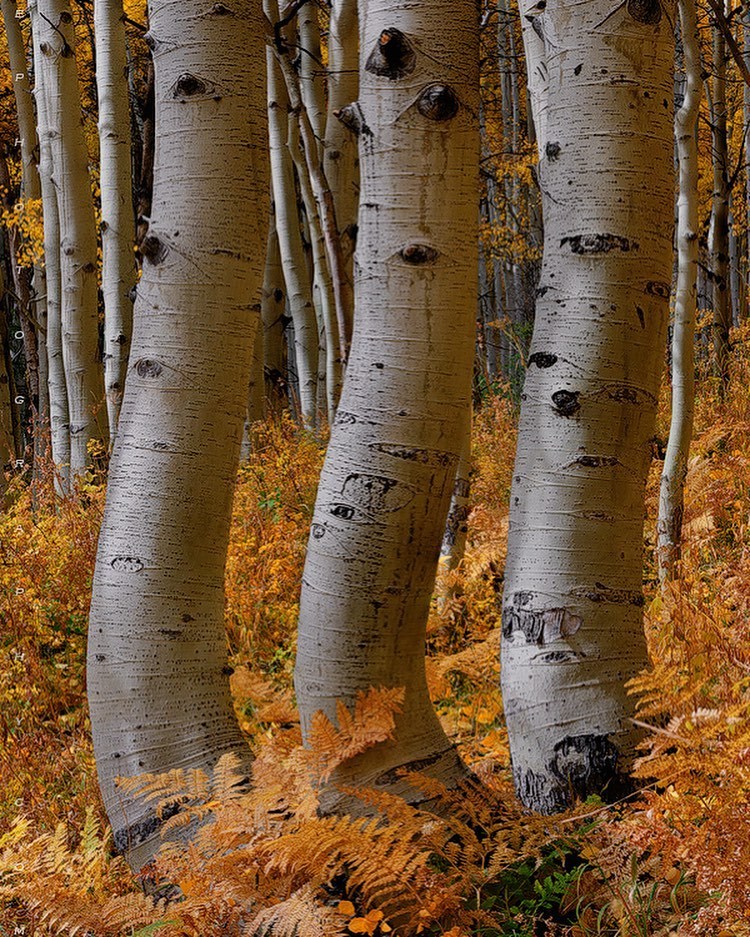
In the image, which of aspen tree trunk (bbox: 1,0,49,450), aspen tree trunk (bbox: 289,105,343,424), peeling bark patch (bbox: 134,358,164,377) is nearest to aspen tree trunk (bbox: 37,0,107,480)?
aspen tree trunk (bbox: 1,0,49,450)

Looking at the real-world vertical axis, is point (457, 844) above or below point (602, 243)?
below

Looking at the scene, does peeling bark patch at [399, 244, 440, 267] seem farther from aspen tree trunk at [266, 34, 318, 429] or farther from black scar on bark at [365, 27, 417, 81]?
aspen tree trunk at [266, 34, 318, 429]

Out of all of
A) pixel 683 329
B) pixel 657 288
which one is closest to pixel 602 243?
pixel 657 288

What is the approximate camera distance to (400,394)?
2.25 m

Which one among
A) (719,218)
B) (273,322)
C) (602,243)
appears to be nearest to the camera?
(602,243)

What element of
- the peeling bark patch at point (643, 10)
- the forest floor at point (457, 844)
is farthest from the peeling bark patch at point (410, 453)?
the peeling bark patch at point (643, 10)

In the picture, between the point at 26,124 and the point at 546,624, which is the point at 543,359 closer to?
the point at 546,624

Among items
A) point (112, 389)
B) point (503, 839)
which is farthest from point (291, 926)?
point (112, 389)

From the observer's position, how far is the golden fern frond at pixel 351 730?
206 centimetres

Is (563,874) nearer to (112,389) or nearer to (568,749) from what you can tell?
(568,749)

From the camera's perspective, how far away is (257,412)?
9.38 metres

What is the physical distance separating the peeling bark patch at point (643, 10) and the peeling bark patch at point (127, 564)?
1.94 m

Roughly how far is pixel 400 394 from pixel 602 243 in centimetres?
66

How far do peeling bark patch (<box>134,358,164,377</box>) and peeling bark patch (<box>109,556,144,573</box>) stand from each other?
513 millimetres
